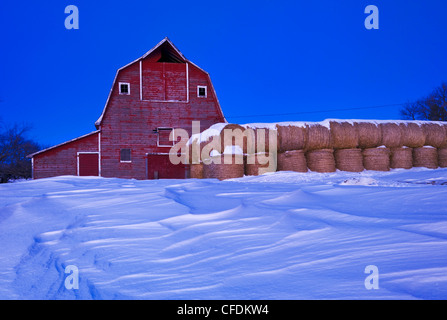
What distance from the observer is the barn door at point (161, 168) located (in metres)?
15.6

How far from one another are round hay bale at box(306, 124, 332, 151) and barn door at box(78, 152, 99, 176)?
34.3 ft

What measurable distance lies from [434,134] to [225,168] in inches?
243

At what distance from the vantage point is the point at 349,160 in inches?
335

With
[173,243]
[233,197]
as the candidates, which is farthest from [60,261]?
[233,197]

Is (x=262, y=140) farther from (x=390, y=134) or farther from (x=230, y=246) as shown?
(x=230, y=246)

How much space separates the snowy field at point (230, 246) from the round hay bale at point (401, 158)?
697 cm

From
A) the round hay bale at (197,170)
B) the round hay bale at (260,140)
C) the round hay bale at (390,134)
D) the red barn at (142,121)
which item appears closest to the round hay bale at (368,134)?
the round hay bale at (390,134)

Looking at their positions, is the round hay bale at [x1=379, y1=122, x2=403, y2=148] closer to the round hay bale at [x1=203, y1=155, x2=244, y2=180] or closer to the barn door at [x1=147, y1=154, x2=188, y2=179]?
the round hay bale at [x1=203, y1=155, x2=244, y2=180]

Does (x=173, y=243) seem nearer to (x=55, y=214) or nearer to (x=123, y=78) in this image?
(x=55, y=214)

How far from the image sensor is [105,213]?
2.56 metres

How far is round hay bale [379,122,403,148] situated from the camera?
8.88m

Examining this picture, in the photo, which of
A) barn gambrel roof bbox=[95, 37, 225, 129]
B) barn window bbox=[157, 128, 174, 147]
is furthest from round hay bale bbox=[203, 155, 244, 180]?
barn gambrel roof bbox=[95, 37, 225, 129]

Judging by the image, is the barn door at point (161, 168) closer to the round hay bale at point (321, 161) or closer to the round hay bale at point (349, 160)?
the round hay bale at point (321, 161)

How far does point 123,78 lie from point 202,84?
3.71 meters
